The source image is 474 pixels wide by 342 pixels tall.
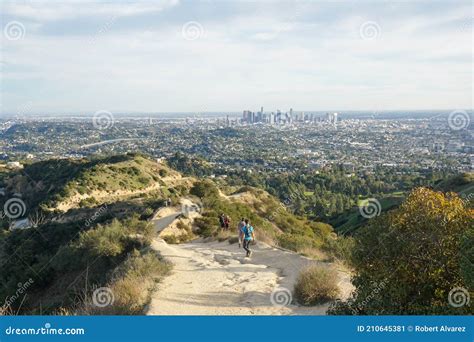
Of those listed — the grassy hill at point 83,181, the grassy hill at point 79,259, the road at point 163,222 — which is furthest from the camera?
the grassy hill at point 83,181

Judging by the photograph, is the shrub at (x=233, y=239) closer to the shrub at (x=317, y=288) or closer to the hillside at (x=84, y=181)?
the shrub at (x=317, y=288)

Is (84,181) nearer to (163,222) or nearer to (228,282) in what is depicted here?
(163,222)

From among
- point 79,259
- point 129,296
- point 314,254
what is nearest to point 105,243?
point 79,259

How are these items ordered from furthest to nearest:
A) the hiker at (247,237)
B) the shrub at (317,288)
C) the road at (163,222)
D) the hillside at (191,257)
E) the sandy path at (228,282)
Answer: the road at (163,222), the hiker at (247,237), the shrub at (317,288), the sandy path at (228,282), the hillside at (191,257)

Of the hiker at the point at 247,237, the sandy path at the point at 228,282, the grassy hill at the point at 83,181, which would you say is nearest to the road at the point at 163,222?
the sandy path at the point at 228,282

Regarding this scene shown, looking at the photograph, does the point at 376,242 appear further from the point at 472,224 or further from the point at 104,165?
the point at 104,165

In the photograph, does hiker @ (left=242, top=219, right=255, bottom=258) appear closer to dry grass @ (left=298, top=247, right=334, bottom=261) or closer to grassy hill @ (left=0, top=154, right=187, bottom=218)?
dry grass @ (left=298, top=247, right=334, bottom=261)

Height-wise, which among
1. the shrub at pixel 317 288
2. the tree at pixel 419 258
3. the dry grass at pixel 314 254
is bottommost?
the dry grass at pixel 314 254

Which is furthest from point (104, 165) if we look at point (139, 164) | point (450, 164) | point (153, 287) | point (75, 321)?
point (450, 164)
